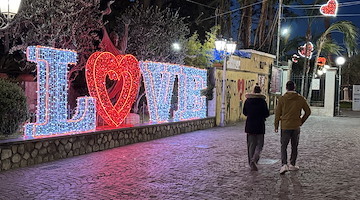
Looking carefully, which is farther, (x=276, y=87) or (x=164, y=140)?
(x=276, y=87)

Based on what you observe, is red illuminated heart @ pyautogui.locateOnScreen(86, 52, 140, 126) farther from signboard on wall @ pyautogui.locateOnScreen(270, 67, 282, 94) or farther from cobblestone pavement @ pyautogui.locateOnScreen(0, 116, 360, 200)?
signboard on wall @ pyautogui.locateOnScreen(270, 67, 282, 94)

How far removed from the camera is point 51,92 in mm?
10070

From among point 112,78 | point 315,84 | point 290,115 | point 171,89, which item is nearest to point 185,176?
point 290,115

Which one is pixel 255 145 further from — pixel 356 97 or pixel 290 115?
pixel 356 97

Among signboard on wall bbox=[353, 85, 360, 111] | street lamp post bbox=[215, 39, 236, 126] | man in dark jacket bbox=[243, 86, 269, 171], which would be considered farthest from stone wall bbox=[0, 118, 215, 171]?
signboard on wall bbox=[353, 85, 360, 111]

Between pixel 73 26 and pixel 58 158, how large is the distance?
787 centimetres

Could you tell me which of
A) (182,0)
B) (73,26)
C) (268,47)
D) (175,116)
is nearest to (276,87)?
(268,47)

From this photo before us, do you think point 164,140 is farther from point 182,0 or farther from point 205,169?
point 182,0

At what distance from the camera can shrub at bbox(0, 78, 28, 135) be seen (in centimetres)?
906

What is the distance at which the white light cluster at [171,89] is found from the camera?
1412 centimetres

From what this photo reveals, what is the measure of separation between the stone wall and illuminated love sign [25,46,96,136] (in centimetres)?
33

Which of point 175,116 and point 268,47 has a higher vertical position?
point 268,47

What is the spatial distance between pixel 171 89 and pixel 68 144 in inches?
223

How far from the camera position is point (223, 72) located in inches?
752
